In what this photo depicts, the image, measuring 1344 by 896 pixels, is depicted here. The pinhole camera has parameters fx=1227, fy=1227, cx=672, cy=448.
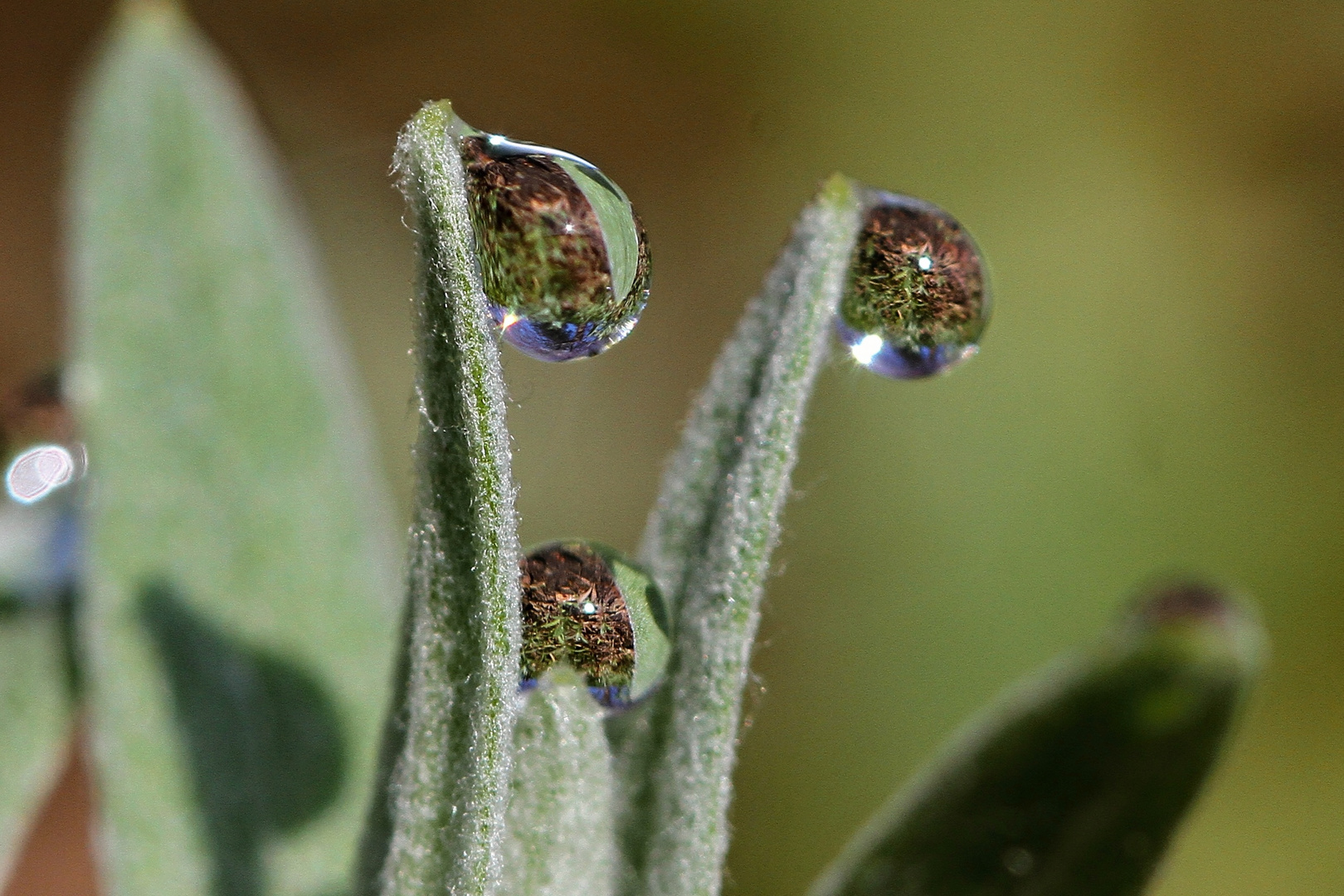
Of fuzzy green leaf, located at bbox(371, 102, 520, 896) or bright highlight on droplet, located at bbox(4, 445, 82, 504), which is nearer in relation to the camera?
fuzzy green leaf, located at bbox(371, 102, 520, 896)

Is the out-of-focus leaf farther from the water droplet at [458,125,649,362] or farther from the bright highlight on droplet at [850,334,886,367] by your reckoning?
the bright highlight on droplet at [850,334,886,367]

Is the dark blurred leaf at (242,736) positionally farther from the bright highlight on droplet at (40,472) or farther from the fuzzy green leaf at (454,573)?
the fuzzy green leaf at (454,573)

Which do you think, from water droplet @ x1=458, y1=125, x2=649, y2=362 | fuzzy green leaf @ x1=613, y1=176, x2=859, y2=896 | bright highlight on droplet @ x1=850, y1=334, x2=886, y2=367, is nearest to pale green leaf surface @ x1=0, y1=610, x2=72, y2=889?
fuzzy green leaf @ x1=613, y1=176, x2=859, y2=896

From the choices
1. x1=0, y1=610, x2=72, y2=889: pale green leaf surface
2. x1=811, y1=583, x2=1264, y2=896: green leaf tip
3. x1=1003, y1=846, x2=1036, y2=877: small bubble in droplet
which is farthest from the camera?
x1=0, y1=610, x2=72, y2=889: pale green leaf surface

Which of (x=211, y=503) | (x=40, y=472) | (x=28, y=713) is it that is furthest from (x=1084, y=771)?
(x=40, y=472)

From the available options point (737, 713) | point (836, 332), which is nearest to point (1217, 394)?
point (836, 332)

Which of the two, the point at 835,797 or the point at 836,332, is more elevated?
the point at 835,797

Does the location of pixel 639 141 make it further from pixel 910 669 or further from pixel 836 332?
pixel 836 332
